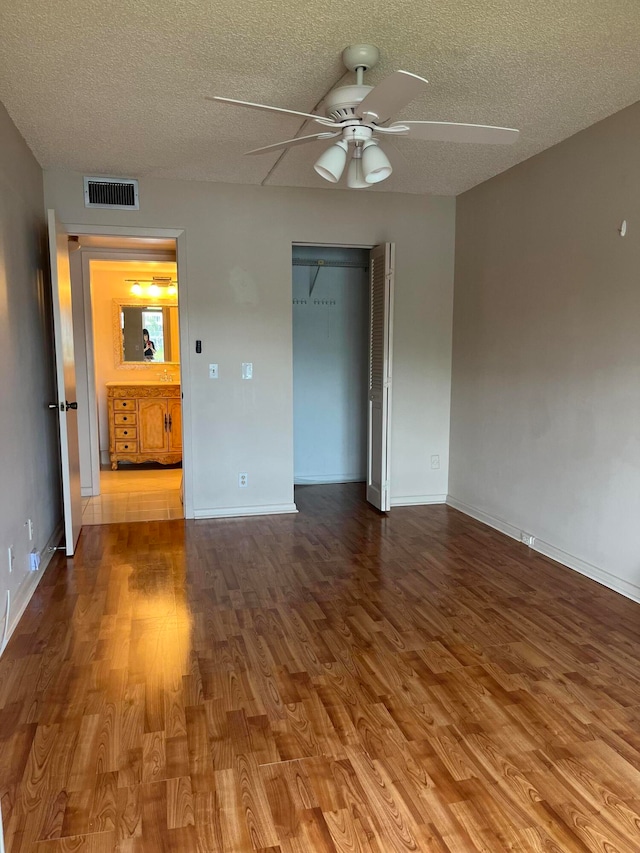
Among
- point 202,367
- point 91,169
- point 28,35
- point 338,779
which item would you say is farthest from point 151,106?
point 338,779

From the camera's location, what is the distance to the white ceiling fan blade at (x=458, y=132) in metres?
2.34

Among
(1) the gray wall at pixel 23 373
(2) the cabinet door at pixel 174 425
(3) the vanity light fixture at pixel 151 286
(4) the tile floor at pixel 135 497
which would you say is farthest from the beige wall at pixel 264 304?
(3) the vanity light fixture at pixel 151 286

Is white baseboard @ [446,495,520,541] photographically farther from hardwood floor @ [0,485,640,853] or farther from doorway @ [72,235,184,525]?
doorway @ [72,235,184,525]

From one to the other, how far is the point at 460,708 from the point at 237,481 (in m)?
2.86

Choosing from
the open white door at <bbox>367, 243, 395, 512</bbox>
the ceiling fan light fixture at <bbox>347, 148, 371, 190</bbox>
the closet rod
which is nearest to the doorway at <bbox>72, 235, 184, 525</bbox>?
the closet rod

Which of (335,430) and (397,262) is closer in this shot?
(397,262)

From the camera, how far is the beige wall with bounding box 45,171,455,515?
433 cm

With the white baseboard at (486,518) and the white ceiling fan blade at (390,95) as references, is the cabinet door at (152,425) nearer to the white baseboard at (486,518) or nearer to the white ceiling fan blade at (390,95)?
the white baseboard at (486,518)

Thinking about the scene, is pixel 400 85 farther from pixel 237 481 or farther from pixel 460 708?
pixel 237 481

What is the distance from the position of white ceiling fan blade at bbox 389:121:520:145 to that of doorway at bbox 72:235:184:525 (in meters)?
3.43

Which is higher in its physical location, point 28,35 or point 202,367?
point 28,35

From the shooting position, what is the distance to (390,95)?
205cm

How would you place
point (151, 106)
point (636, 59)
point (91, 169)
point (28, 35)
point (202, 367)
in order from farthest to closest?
1. point (202, 367)
2. point (91, 169)
3. point (151, 106)
4. point (636, 59)
5. point (28, 35)

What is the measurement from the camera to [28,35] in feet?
7.36
